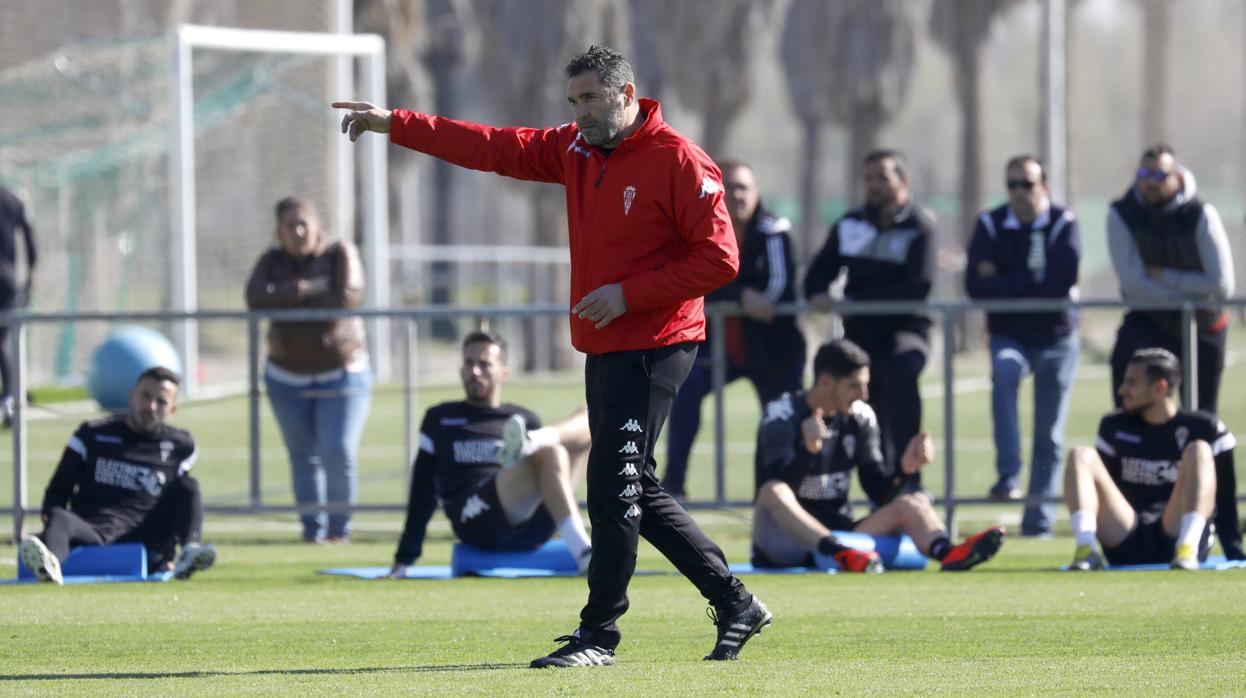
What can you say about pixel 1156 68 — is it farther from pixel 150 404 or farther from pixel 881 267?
pixel 150 404

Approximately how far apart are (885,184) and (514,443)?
280 cm

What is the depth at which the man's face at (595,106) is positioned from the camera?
5.91 metres

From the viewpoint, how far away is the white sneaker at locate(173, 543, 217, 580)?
8.91 metres

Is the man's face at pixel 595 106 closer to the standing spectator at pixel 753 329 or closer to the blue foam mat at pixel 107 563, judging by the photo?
the blue foam mat at pixel 107 563

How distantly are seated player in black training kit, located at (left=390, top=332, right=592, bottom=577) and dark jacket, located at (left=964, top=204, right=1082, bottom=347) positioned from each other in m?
2.69

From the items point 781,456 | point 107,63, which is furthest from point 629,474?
point 107,63

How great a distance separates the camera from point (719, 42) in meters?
40.0

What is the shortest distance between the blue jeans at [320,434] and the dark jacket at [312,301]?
0.42 feet

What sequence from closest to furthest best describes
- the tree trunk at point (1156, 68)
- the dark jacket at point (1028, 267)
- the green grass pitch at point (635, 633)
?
1. the green grass pitch at point (635, 633)
2. the dark jacket at point (1028, 267)
3. the tree trunk at point (1156, 68)

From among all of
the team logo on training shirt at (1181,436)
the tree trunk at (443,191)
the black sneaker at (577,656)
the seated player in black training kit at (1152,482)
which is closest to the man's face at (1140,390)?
the seated player in black training kit at (1152,482)

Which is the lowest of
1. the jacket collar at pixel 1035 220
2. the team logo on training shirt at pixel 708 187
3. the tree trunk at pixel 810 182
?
the team logo on training shirt at pixel 708 187

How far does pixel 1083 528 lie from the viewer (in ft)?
29.2

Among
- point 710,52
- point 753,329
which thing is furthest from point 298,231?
point 710,52

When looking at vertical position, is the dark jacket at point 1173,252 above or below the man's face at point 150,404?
above
